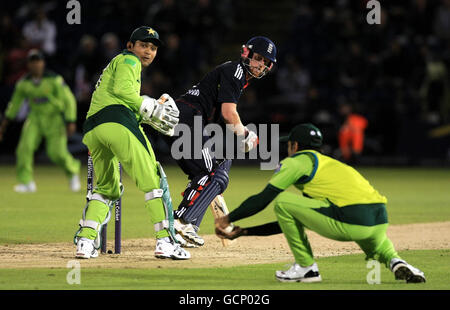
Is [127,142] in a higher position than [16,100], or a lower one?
lower

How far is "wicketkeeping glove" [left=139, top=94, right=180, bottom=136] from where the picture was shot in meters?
8.78

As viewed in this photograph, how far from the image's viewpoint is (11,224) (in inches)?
483

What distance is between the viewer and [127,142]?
877cm

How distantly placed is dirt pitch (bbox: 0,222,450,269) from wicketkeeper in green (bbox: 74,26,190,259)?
9.7 inches

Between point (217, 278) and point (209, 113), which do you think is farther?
point (209, 113)

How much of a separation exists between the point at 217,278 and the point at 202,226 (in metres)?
4.34

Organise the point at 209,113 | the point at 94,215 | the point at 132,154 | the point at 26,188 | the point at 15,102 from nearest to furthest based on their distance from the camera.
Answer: the point at 132,154 → the point at 94,215 → the point at 209,113 → the point at 15,102 → the point at 26,188

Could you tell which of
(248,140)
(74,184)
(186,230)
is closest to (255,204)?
(248,140)

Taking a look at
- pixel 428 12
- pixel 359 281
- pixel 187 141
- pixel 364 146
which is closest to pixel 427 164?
pixel 364 146

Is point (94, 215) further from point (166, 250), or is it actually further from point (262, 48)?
point (262, 48)

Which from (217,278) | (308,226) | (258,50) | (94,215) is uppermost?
(258,50)

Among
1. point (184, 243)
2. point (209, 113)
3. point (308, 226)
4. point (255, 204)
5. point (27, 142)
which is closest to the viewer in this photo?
point (255, 204)

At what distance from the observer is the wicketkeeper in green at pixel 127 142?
8789 millimetres

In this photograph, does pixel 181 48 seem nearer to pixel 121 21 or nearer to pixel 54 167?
pixel 121 21
